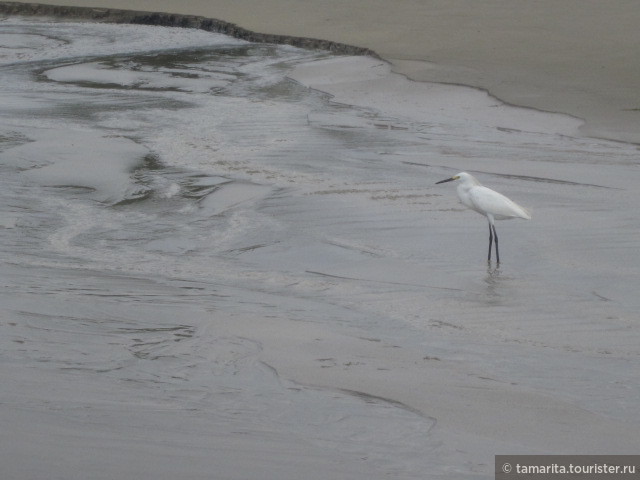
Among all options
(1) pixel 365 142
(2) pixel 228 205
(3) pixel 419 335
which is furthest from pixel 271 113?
(3) pixel 419 335

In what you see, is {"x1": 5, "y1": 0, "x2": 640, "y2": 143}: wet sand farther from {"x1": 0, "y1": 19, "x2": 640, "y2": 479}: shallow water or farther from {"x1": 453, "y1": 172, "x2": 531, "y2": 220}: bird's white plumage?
{"x1": 453, "y1": 172, "x2": 531, "y2": 220}: bird's white plumage

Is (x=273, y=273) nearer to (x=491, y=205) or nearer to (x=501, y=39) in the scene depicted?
(x=491, y=205)

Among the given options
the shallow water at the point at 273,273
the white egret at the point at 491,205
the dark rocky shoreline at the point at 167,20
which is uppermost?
the dark rocky shoreline at the point at 167,20

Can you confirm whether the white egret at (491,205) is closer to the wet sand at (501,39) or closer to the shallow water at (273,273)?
the shallow water at (273,273)

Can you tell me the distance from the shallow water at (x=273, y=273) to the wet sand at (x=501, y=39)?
1487 mm

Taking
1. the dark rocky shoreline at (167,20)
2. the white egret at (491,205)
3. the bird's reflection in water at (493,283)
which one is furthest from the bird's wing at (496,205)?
the dark rocky shoreline at (167,20)

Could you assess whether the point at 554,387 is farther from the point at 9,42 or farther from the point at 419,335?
the point at 9,42

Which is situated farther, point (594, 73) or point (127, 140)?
point (594, 73)

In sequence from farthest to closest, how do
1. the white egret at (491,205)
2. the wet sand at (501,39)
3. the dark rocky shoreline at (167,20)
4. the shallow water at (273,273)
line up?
the dark rocky shoreline at (167,20) → the wet sand at (501,39) → the white egret at (491,205) → the shallow water at (273,273)

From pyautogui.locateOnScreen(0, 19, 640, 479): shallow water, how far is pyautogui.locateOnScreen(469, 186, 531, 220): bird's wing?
300mm

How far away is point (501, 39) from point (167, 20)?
7826 millimetres

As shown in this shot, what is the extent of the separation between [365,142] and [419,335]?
18.5 feet

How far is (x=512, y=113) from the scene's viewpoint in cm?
1229

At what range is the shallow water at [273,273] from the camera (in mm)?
4137
